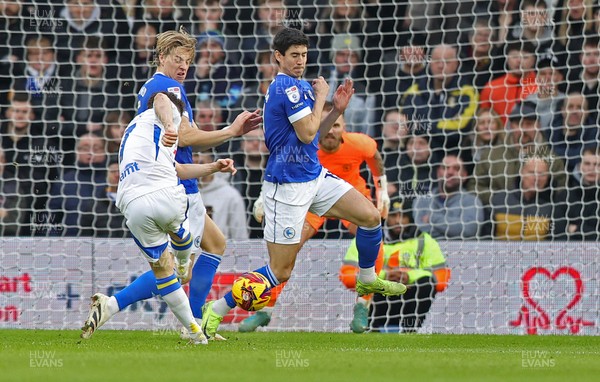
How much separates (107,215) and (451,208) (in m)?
3.82

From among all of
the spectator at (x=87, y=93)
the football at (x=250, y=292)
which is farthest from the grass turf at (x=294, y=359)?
the spectator at (x=87, y=93)

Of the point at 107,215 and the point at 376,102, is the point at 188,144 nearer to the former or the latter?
the point at 107,215

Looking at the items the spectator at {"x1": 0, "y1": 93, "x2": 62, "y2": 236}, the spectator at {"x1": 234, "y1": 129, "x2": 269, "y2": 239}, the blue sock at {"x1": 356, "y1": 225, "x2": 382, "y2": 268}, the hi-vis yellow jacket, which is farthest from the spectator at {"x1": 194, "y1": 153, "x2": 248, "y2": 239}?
the blue sock at {"x1": 356, "y1": 225, "x2": 382, "y2": 268}

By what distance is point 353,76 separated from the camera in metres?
13.5

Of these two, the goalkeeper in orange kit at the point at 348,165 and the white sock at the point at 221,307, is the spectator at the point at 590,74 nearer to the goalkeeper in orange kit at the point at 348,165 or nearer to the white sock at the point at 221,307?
the goalkeeper in orange kit at the point at 348,165

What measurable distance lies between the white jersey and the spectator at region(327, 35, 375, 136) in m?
5.17

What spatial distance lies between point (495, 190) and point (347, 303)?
84.3 inches

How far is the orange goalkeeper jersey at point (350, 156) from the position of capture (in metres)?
10.7

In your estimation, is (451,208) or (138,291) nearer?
(138,291)

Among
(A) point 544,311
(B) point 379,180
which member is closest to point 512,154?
(A) point 544,311

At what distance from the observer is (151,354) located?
7.07 m

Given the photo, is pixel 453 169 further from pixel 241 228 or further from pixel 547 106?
pixel 241 228

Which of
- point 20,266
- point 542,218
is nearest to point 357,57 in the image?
point 542,218

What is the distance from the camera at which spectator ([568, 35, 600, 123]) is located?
480 inches
